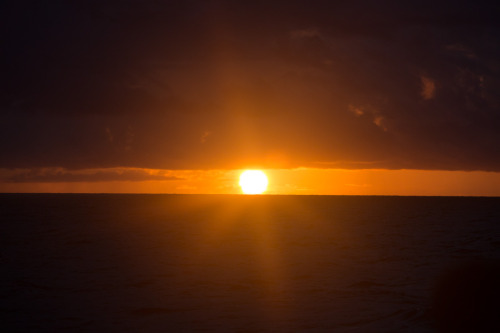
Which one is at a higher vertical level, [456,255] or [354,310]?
[456,255]

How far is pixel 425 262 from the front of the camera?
Result: 118 feet

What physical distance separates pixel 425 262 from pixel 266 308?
59.0 feet

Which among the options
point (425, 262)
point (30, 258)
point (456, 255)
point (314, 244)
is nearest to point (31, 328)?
point (30, 258)

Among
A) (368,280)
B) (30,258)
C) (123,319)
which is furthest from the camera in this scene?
(30,258)

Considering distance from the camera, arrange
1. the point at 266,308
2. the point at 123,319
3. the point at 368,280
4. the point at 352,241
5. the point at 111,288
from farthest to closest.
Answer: the point at 352,241 < the point at 368,280 < the point at 111,288 < the point at 266,308 < the point at 123,319

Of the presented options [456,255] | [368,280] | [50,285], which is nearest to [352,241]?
[456,255]

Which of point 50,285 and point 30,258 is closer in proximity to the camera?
point 50,285

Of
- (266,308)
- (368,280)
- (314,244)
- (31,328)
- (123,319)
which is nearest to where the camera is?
(31,328)

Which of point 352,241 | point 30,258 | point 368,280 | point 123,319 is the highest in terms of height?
point 352,241

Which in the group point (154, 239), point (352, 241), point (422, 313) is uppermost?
point (154, 239)

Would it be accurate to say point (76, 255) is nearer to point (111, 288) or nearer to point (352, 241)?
point (111, 288)

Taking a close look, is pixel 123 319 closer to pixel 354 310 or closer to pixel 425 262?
pixel 354 310

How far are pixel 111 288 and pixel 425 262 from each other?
20724 millimetres

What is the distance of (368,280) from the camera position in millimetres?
28094
